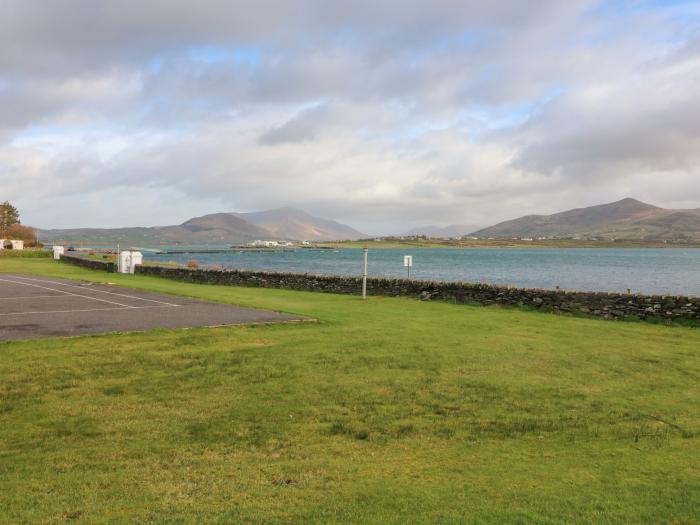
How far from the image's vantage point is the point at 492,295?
1961cm

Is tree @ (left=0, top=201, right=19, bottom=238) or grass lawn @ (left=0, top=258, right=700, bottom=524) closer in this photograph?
grass lawn @ (left=0, top=258, right=700, bottom=524)

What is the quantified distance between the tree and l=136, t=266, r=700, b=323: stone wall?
80634 millimetres

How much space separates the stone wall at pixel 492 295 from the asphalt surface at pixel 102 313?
6.94 meters

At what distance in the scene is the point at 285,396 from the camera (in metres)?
7.61

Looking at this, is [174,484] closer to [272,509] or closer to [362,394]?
[272,509]

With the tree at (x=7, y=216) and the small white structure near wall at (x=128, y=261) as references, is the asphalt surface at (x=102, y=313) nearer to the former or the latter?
the small white structure near wall at (x=128, y=261)

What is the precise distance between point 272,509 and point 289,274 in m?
22.6

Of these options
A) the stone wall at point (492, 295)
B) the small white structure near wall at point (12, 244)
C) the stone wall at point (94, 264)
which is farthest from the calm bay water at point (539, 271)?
the small white structure near wall at point (12, 244)

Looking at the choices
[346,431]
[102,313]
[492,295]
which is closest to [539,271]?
[492,295]

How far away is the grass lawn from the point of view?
4.49 metres

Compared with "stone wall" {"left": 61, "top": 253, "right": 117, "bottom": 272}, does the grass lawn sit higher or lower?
lower

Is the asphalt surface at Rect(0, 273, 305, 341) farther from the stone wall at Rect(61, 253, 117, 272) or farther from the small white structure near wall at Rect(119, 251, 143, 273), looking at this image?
the stone wall at Rect(61, 253, 117, 272)

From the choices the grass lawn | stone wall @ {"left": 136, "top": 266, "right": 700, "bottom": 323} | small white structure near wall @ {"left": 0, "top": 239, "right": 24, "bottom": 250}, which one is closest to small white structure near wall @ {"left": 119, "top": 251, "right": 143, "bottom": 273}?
stone wall @ {"left": 136, "top": 266, "right": 700, "bottom": 323}

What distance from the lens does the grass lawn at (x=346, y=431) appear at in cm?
449
